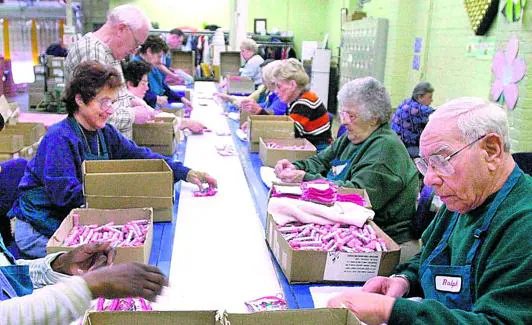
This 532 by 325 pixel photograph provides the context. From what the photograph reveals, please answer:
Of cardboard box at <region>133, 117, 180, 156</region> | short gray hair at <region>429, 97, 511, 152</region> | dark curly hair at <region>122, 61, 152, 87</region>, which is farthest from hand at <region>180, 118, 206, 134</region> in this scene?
short gray hair at <region>429, 97, 511, 152</region>

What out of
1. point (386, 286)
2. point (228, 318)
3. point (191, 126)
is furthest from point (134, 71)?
point (228, 318)

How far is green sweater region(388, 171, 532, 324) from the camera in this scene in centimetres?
128

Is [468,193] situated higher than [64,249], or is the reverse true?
[468,193]

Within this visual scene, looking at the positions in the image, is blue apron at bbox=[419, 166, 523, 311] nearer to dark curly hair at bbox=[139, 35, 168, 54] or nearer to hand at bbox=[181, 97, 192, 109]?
hand at bbox=[181, 97, 192, 109]


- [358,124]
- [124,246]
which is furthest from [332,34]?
[124,246]

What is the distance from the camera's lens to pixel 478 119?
1.49 m

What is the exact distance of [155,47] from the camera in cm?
580

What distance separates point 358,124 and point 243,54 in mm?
5477

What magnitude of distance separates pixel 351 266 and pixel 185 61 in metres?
7.93

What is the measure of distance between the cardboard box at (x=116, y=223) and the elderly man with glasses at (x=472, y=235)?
711 millimetres

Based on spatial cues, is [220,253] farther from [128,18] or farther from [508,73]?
[508,73]

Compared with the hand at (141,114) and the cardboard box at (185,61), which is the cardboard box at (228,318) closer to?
the hand at (141,114)

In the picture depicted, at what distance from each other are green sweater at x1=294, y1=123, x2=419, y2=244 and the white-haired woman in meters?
5.04

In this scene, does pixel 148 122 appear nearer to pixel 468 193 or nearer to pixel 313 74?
pixel 468 193
